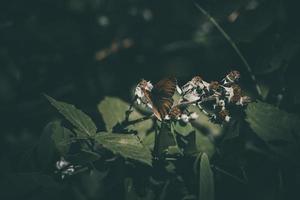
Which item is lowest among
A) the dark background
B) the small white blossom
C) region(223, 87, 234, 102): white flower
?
the small white blossom

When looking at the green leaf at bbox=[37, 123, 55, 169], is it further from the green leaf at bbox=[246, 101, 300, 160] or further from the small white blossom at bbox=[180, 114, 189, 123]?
the green leaf at bbox=[246, 101, 300, 160]

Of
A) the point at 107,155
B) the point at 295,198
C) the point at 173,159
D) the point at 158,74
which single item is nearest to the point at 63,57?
the point at 158,74

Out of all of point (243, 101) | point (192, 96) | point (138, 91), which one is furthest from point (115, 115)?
point (243, 101)

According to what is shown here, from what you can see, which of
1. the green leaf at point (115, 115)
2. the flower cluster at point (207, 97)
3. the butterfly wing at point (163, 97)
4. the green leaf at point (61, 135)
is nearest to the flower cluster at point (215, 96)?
the flower cluster at point (207, 97)

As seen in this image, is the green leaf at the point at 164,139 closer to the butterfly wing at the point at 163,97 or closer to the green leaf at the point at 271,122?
the butterfly wing at the point at 163,97

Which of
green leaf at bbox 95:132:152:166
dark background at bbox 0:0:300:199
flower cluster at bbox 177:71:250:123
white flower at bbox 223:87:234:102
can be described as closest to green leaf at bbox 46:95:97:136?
green leaf at bbox 95:132:152:166

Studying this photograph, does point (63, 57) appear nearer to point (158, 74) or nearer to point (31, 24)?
point (31, 24)

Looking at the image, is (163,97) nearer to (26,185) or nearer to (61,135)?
(61,135)
